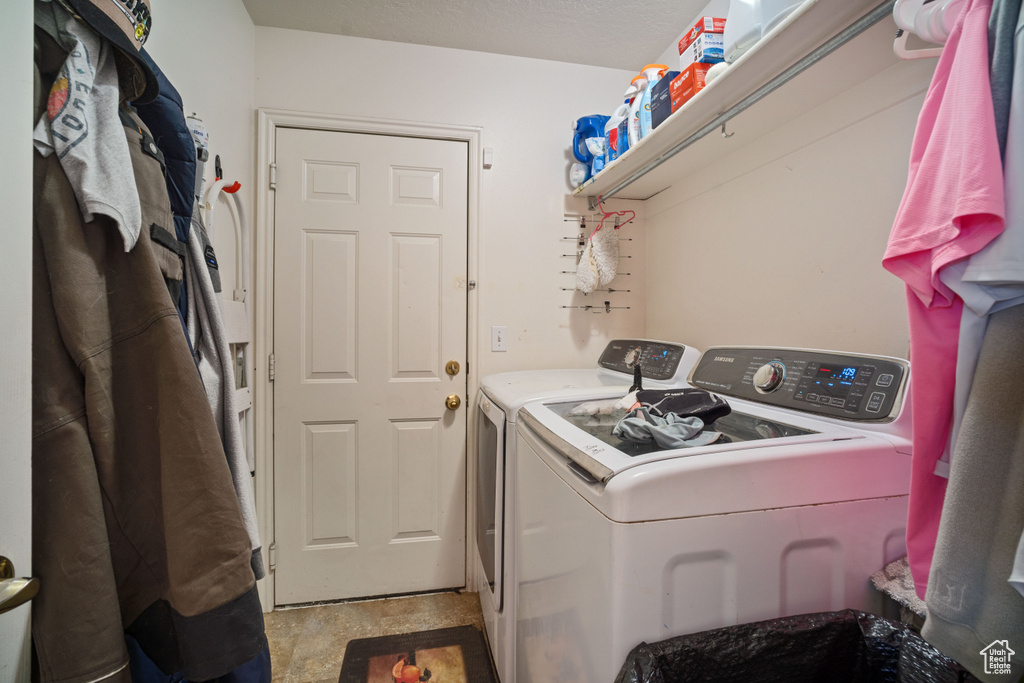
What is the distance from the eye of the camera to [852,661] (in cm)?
69

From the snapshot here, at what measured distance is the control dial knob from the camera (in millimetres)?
1062

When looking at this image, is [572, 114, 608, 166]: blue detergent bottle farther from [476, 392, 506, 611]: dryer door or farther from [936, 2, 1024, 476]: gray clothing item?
[936, 2, 1024, 476]: gray clothing item

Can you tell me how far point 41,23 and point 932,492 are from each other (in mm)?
1437

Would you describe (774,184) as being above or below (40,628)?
above

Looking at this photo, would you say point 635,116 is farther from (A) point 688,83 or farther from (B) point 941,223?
(B) point 941,223

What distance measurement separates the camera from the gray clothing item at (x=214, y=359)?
3.08 ft

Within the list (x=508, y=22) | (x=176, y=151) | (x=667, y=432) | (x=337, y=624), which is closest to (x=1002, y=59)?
(x=667, y=432)

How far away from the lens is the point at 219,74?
1450 mm

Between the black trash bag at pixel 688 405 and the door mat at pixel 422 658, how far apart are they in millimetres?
1219

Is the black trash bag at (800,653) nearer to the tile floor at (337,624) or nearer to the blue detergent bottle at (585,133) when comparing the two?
the tile floor at (337,624)

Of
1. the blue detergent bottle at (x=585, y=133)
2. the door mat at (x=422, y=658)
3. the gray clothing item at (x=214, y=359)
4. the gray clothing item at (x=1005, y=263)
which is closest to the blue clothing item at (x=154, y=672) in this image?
the gray clothing item at (x=214, y=359)

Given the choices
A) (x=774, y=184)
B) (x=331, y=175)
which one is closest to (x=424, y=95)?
(x=331, y=175)

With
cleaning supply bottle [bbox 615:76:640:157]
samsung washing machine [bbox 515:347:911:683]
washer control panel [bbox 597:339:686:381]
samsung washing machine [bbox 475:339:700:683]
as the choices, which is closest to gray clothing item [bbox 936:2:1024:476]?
samsung washing machine [bbox 515:347:911:683]

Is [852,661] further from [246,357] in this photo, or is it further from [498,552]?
[246,357]
